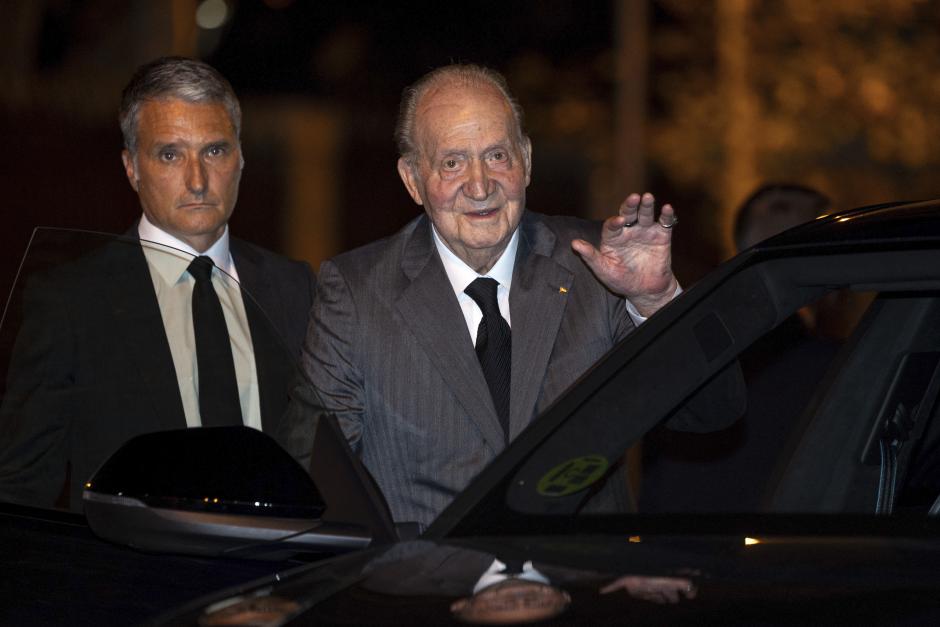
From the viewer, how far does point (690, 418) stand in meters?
2.74

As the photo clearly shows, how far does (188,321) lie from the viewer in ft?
8.07

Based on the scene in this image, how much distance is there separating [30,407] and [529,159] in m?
1.30

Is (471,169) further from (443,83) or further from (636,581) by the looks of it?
(636,581)

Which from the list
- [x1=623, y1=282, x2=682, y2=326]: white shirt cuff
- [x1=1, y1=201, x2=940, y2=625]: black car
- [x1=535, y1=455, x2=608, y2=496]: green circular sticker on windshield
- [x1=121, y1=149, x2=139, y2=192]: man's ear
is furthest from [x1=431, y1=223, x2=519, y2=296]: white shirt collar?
[x1=535, y1=455, x2=608, y2=496]: green circular sticker on windshield

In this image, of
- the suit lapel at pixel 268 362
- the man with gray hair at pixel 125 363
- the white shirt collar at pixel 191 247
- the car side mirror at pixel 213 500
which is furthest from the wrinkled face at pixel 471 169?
the car side mirror at pixel 213 500

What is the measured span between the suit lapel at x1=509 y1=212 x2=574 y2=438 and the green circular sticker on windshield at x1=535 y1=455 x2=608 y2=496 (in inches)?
30.2

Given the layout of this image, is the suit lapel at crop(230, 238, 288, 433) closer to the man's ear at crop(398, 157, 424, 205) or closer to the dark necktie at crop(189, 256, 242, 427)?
the dark necktie at crop(189, 256, 242, 427)

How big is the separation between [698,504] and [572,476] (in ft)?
0.72

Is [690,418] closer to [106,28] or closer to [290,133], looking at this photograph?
[106,28]

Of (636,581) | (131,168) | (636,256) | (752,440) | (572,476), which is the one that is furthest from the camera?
(131,168)

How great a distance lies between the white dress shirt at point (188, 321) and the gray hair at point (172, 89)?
3.86 ft

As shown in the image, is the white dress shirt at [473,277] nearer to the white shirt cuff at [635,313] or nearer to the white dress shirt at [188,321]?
the white shirt cuff at [635,313]

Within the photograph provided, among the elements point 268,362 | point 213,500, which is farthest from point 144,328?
point 213,500

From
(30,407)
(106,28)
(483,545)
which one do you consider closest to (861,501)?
(483,545)
